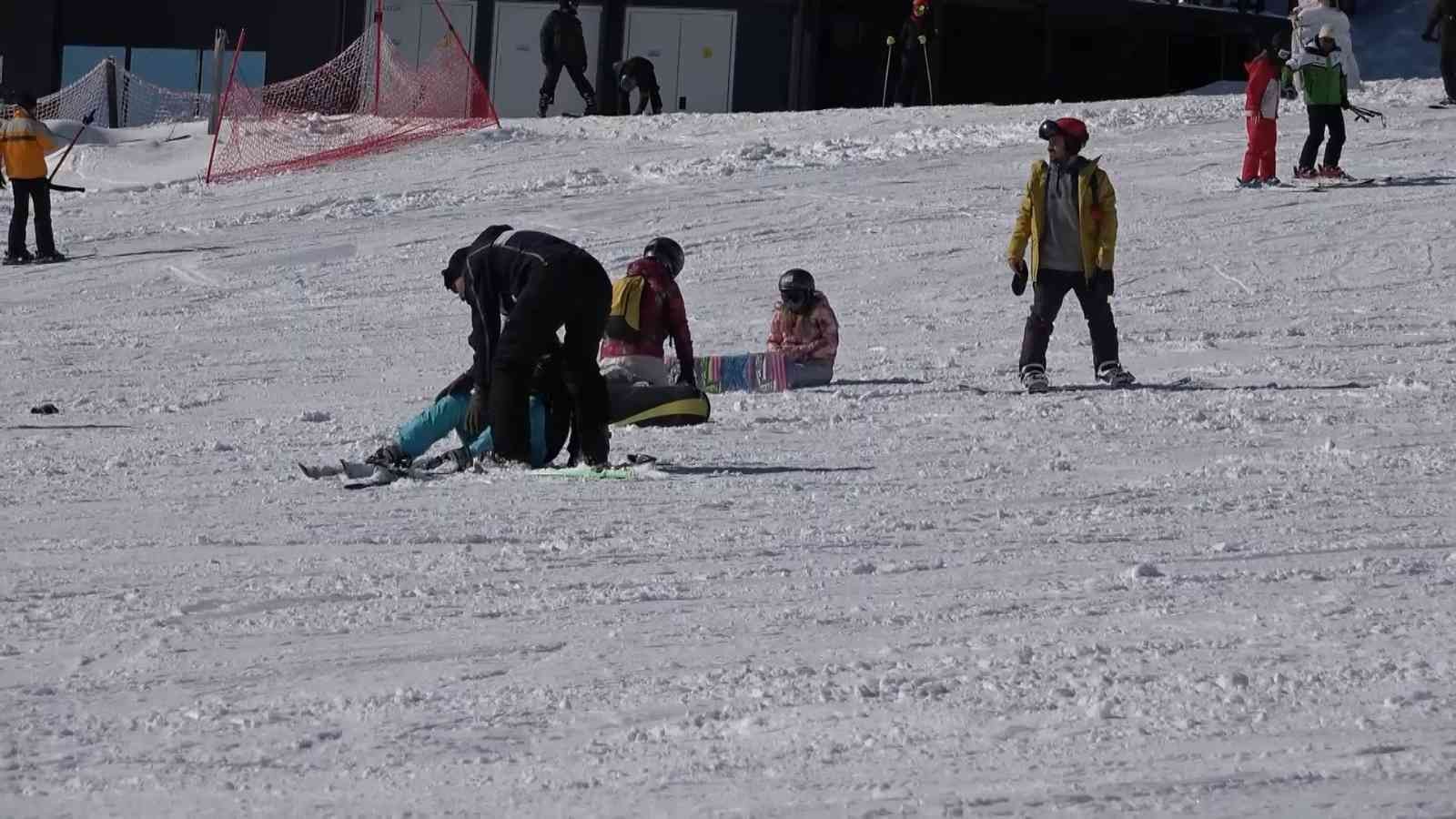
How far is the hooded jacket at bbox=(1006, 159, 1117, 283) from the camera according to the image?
9.59m

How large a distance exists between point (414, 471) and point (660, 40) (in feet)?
70.7

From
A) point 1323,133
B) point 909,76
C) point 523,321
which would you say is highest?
point 909,76

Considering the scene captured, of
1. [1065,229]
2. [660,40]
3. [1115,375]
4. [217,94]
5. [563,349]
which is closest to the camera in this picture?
[563,349]

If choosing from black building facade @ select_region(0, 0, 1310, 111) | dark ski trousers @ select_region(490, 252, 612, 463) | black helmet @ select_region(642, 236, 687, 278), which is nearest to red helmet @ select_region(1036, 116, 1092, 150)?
black helmet @ select_region(642, 236, 687, 278)

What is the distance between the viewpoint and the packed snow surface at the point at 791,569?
388 cm

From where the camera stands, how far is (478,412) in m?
7.55

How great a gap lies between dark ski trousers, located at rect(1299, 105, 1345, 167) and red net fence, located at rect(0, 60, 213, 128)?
1457 centimetres

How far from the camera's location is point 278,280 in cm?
1527

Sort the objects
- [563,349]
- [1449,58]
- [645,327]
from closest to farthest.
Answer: [563,349] < [645,327] < [1449,58]

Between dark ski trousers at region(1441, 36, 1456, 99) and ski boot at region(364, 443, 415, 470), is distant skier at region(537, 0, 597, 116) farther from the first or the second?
ski boot at region(364, 443, 415, 470)

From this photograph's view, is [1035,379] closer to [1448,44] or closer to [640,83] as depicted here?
[1448,44]

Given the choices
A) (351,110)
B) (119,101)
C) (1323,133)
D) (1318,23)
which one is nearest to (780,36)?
(351,110)

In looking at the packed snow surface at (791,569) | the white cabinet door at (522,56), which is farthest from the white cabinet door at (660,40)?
the packed snow surface at (791,569)

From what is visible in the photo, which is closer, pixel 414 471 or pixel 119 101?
pixel 414 471
